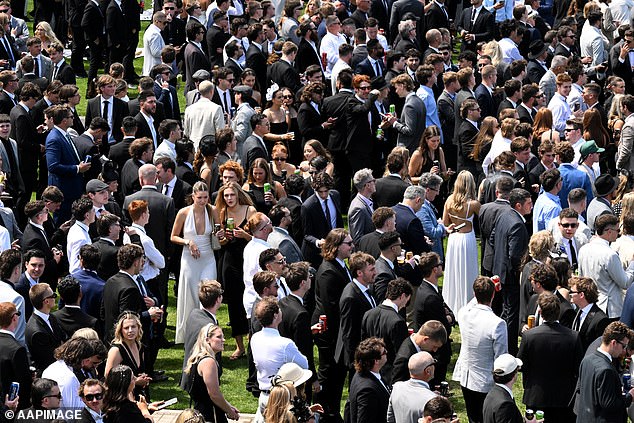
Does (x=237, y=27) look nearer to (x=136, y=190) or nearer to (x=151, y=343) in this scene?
(x=136, y=190)

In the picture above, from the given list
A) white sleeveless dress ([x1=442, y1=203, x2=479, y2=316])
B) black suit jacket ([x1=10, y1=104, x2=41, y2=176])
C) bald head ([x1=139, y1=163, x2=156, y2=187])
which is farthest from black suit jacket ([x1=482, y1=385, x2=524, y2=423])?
black suit jacket ([x1=10, y1=104, x2=41, y2=176])

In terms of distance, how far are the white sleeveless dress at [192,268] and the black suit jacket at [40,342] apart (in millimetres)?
2718

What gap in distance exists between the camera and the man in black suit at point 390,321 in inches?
464

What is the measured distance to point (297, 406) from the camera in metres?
10.1

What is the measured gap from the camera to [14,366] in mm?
11062

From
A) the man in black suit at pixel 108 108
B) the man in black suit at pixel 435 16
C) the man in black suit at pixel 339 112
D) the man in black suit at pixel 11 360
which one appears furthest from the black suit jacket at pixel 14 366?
the man in black suit at pixel 435 16

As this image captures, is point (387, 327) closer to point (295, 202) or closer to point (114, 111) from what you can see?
point (295, 202)

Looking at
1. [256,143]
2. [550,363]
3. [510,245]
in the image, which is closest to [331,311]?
[550,363]

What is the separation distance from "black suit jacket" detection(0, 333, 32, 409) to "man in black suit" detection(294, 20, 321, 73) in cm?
1048

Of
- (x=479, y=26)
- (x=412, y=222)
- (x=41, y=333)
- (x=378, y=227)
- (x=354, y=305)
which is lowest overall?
(x=41, y=333)

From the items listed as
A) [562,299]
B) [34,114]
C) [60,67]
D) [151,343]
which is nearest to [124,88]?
[34,114]

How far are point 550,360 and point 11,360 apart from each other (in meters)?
4.97

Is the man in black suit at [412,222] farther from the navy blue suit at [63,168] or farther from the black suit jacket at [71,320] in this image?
the navy blue suit at [63,168]

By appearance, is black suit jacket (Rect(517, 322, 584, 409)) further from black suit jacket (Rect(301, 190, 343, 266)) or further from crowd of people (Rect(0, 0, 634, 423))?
black suit jacket (Rect(301, 190, 343, 266))
